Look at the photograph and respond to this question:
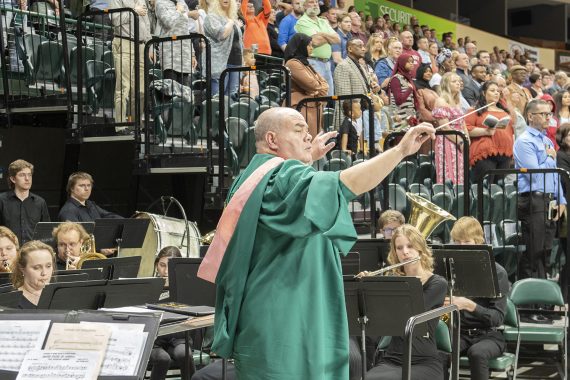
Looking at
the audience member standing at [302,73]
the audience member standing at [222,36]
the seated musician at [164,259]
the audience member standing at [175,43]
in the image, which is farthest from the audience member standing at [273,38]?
the seated musician at [164,259]

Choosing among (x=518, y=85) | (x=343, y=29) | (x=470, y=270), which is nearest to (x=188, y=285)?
(x=470, y=270)

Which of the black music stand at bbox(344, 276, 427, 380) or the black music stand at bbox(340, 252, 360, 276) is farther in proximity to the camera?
the black music stand at bbox(340, 252, 360, 276)

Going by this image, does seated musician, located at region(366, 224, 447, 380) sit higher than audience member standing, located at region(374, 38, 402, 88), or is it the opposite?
audience member standing, located at region(374, 38, 402, 88)

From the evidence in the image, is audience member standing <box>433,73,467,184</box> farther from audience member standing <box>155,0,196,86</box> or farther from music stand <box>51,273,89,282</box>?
music stand <box>51,273,89,282</box>

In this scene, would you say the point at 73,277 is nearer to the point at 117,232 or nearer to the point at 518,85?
the point at 117,232

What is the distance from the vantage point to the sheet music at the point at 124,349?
11.3 feet

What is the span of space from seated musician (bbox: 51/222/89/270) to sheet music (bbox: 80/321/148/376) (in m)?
3.47

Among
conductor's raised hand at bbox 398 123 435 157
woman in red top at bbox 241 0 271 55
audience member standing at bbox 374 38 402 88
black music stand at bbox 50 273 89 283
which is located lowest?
black music stand at bbox 50 273 89 283

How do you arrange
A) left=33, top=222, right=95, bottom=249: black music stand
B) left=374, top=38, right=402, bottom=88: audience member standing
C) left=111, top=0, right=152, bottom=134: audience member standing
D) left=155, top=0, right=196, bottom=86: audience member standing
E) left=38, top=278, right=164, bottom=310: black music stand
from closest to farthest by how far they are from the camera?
left=38, top=278, right=164, bottom=310: black music stand, left=33, top=222, right=95, bottom=249: black music stand, left=111, top=0, right=152, bottom=134: audience member standing, left=155, top=0, right=196, bottom=86: audience member standing, left=374, top=38, right=402, bottom=88: audience member standing

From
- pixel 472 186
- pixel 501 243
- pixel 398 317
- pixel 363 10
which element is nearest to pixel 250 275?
pixel 398 317

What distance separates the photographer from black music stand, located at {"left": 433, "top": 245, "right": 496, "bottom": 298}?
586 centimetres

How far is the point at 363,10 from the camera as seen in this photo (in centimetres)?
1819

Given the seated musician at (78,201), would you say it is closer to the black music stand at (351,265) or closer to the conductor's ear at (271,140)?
the black music stand at (351,265)

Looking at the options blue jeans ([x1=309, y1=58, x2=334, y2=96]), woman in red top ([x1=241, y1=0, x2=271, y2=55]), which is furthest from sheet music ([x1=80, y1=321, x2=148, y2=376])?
woman in red top ([x1=241, y1=0, x2=271, y2=55])
